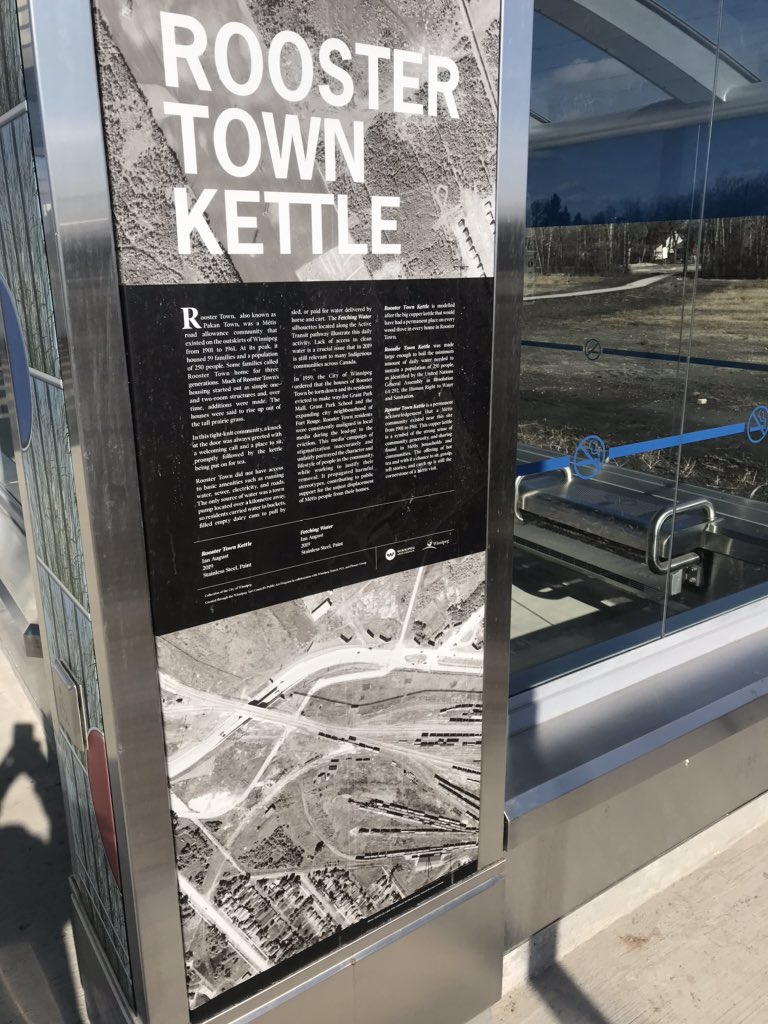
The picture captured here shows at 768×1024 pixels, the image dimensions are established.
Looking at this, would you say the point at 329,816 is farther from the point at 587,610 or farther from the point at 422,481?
the point at 587,610

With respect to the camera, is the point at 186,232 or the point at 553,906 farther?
the point at 553,906

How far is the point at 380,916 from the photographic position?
2.00 m

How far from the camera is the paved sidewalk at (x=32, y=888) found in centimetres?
235

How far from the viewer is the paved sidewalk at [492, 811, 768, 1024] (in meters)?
2.29

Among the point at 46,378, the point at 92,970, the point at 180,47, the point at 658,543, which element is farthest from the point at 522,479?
the point at 92,970

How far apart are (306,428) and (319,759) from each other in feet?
2.41

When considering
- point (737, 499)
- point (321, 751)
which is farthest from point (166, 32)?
point (737, 499)

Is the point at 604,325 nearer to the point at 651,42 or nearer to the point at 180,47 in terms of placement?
the point at 651,42

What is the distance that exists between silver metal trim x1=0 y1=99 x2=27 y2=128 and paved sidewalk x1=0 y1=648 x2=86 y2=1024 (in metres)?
2.27

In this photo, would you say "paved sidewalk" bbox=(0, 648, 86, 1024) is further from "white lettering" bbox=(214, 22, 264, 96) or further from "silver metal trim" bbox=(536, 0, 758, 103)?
"silver metal trim" bbox=(536, 0, 758, 103)

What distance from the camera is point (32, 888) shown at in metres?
2.77

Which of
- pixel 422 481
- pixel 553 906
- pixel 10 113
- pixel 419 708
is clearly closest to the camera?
pixel 10 113

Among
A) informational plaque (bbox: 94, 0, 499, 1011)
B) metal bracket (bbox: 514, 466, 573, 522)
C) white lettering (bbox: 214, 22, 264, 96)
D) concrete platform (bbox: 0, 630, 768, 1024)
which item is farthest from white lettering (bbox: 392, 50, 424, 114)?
concrete platform (bbox: 0, 630, 768, 1024)

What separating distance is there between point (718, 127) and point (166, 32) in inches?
90.9
